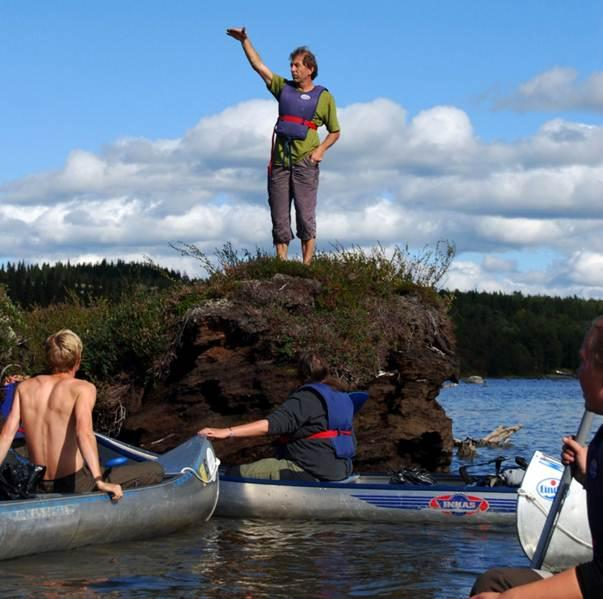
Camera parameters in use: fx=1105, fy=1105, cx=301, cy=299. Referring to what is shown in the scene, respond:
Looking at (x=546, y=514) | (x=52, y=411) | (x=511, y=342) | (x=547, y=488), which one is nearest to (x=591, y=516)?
(x=546, y=514)

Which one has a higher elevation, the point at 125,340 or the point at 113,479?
the point at 125,340

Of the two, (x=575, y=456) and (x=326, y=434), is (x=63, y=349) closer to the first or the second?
(x=326, y=434)

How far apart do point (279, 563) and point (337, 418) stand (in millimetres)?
2180

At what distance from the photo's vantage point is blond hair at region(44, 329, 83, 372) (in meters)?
8.57

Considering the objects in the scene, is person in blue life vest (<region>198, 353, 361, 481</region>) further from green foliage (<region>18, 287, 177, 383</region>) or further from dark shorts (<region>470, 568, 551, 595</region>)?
dark shorts (<region>470, 568, 551, 595</region>)

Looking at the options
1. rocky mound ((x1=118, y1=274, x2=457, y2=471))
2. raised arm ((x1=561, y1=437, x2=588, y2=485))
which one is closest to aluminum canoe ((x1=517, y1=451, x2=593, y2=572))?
raised arm ((x1=561, y1=437, x2=588, y2=485))

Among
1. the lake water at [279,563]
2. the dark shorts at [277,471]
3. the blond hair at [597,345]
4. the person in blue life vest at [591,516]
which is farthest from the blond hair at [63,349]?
the blond hair at [597,345]

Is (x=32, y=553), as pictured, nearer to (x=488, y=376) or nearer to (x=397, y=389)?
(x=397, y=389)

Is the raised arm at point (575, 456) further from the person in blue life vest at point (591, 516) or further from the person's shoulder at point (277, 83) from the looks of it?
the person's shoulder at point (277, 83)

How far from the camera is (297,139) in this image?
14.9m

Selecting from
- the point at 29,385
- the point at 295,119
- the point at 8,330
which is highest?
the point at 295,119

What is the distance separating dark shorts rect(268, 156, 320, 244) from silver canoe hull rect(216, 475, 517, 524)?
494cm

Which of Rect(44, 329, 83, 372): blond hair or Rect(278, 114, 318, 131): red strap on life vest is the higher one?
Rect(278, 114, 318, 131): red strap on life vest

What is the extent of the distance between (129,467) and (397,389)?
18.6 feet
